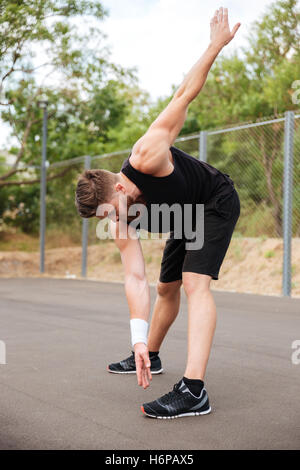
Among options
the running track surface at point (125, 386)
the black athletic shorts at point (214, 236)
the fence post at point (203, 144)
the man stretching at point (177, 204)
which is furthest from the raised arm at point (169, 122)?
the fence post at point (203, 144)

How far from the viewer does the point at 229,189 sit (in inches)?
116

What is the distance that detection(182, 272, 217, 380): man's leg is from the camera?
8.61 ft

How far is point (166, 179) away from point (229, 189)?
0.47 m

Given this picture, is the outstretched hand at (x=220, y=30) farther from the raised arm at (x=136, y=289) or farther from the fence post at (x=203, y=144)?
the fence post at (x=203, y=144)

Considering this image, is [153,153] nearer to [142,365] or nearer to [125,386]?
[142,365]

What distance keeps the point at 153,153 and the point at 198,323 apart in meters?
0.83

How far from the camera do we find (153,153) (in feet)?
8.24

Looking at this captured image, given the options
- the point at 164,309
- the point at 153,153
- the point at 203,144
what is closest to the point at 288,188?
the point at 203,144

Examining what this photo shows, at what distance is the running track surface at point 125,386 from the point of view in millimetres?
2285

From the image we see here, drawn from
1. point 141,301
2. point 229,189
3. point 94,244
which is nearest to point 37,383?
point 141,301

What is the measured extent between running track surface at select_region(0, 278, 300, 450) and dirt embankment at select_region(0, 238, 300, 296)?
297 cm

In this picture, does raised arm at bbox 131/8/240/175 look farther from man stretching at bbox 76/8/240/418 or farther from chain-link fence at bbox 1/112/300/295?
chain-link fence at bbox 1/112/300/295

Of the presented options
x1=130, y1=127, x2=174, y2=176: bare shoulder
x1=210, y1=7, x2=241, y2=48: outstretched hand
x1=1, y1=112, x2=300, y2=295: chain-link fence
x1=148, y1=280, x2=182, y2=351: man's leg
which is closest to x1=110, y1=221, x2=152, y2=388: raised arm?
x1=130, y1=127, x2=174, y2=176: bare shoulder

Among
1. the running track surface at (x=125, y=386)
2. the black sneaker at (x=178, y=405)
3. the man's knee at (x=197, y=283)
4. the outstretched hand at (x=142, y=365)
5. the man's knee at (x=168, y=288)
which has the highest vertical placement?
the man's knee at (x=197, y=283)
